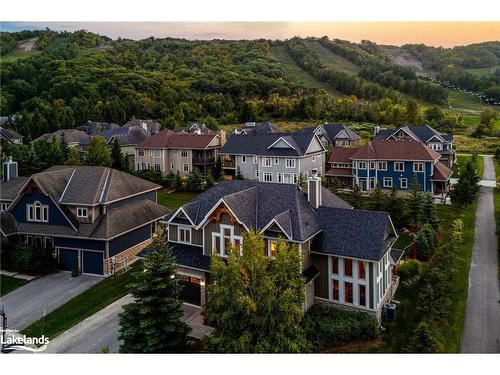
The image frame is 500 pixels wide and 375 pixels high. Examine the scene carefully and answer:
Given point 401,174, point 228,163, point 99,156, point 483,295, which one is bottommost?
point 483,295

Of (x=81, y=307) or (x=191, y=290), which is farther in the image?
(x=81, y=307)

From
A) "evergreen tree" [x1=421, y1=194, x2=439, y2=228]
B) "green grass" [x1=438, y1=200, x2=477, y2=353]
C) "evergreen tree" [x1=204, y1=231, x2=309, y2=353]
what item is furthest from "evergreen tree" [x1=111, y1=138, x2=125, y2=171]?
"evergreen tree" [x1=204, y1=231, x2=309, y2=353]

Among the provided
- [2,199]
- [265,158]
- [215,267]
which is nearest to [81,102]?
[265,158]

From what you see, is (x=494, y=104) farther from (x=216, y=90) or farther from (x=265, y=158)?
(x=216, y=90)

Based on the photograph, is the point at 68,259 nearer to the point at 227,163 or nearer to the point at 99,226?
the point at 99,226

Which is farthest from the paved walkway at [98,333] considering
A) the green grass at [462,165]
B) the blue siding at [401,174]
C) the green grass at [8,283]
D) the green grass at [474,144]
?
the green grass at [474,144]

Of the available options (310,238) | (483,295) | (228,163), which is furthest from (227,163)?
(483,295)

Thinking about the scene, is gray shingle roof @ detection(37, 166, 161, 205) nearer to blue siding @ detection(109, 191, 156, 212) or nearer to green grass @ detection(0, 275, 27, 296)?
blue siding @ detection(109, 191, 156, 212)
